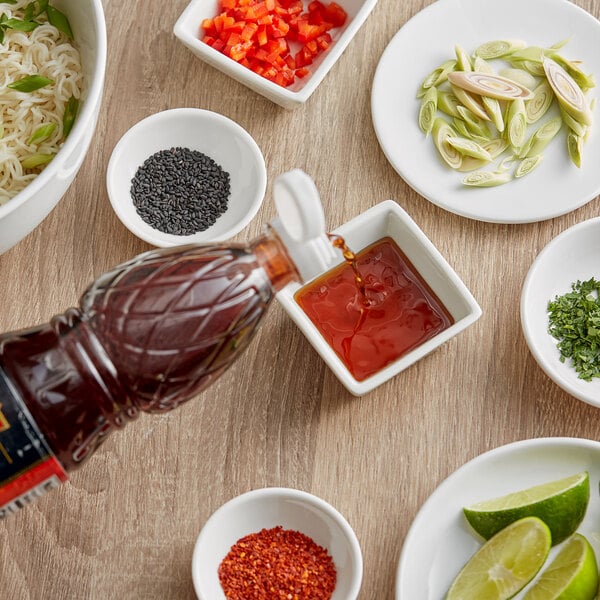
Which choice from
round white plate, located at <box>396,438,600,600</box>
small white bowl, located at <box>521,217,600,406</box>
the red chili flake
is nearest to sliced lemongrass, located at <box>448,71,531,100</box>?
small white bowl, located at <box>521,217,600,406</box>

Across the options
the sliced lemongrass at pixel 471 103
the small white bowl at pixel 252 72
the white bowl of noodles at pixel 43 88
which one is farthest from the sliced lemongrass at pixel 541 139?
the white bowl of noodles at pixel 43 88

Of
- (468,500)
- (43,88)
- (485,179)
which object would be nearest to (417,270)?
(485,179)

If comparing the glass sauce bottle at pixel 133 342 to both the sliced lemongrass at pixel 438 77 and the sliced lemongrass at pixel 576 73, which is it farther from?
the sliced lemongrass at pixel 576 73

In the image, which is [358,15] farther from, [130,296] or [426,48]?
[130,296]

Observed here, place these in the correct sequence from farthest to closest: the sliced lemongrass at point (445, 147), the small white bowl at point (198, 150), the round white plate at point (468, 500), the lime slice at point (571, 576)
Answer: the sliced lemongrass at point (445, 147), the small white bowl at point (198, 150), the round white plate at point (468, 500), the lime slice at point (571, 576)

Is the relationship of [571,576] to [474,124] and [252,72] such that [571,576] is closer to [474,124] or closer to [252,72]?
[474,124]

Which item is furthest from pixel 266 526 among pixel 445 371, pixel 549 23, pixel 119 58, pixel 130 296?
pixel 549 23
